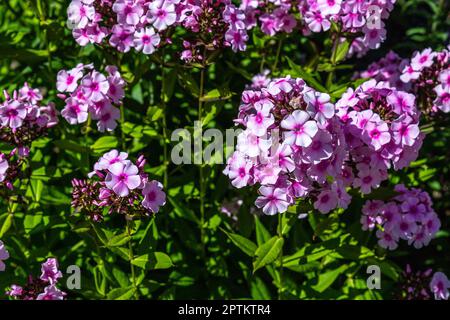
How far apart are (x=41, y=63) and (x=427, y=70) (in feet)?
7.62

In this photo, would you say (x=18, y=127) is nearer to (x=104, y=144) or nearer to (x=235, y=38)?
(x=104, y=144)

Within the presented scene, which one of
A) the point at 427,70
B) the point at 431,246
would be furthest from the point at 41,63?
the point at 431,246

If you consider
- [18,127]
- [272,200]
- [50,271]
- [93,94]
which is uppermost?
[93,94]

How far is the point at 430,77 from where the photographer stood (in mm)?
3662

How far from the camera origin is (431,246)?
477cm

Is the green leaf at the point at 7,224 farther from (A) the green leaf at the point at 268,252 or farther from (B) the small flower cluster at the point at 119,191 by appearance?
(A) the green leaf at the point at 268,252

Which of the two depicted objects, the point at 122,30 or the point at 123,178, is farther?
the point at 122,30

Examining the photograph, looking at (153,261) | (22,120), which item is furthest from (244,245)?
(22,120)

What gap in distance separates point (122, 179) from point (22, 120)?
76cm

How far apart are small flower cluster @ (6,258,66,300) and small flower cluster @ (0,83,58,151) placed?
1.90 ft

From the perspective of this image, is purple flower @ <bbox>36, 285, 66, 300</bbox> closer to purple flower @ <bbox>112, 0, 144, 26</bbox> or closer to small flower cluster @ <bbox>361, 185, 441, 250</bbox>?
purple flower @ <bbox>112, 0, 144, 26</bbox>
